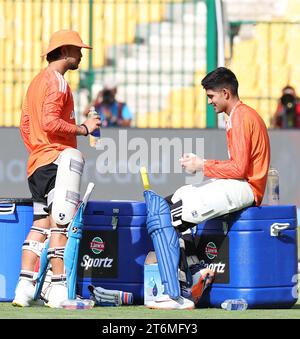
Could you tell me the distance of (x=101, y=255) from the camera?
358 inches

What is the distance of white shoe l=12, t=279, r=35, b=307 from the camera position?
345 inches

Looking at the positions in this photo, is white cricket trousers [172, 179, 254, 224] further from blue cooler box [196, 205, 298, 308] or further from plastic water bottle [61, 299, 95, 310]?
plastic water bottle [61, 299, 95, 310]

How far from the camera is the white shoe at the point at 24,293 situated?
8.76 m

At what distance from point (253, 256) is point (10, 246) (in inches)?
70.0

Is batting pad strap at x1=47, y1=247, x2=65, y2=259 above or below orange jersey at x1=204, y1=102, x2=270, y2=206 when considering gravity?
below

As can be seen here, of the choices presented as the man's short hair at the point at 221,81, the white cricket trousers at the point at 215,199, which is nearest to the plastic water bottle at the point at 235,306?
the white cricket trousers at the point at 215,199

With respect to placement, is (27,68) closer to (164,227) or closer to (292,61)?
(292,61)

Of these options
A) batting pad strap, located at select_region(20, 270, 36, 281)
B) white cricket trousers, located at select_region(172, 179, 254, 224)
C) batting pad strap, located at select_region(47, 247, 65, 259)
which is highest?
white cricket trousers, located at select_region(172, 179, 254, 224)

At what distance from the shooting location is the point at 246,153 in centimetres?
862

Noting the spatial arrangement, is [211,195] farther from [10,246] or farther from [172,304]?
[10,246]

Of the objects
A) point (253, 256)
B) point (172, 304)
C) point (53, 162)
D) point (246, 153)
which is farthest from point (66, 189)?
point (253, 256)

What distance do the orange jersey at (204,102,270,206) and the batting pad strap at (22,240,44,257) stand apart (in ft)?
4.16

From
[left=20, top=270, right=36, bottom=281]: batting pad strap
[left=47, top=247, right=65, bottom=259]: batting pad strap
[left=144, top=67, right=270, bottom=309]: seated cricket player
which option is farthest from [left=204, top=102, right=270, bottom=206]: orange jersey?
[left=20, top=270, right=36, bottom=281]: batting pad strap
